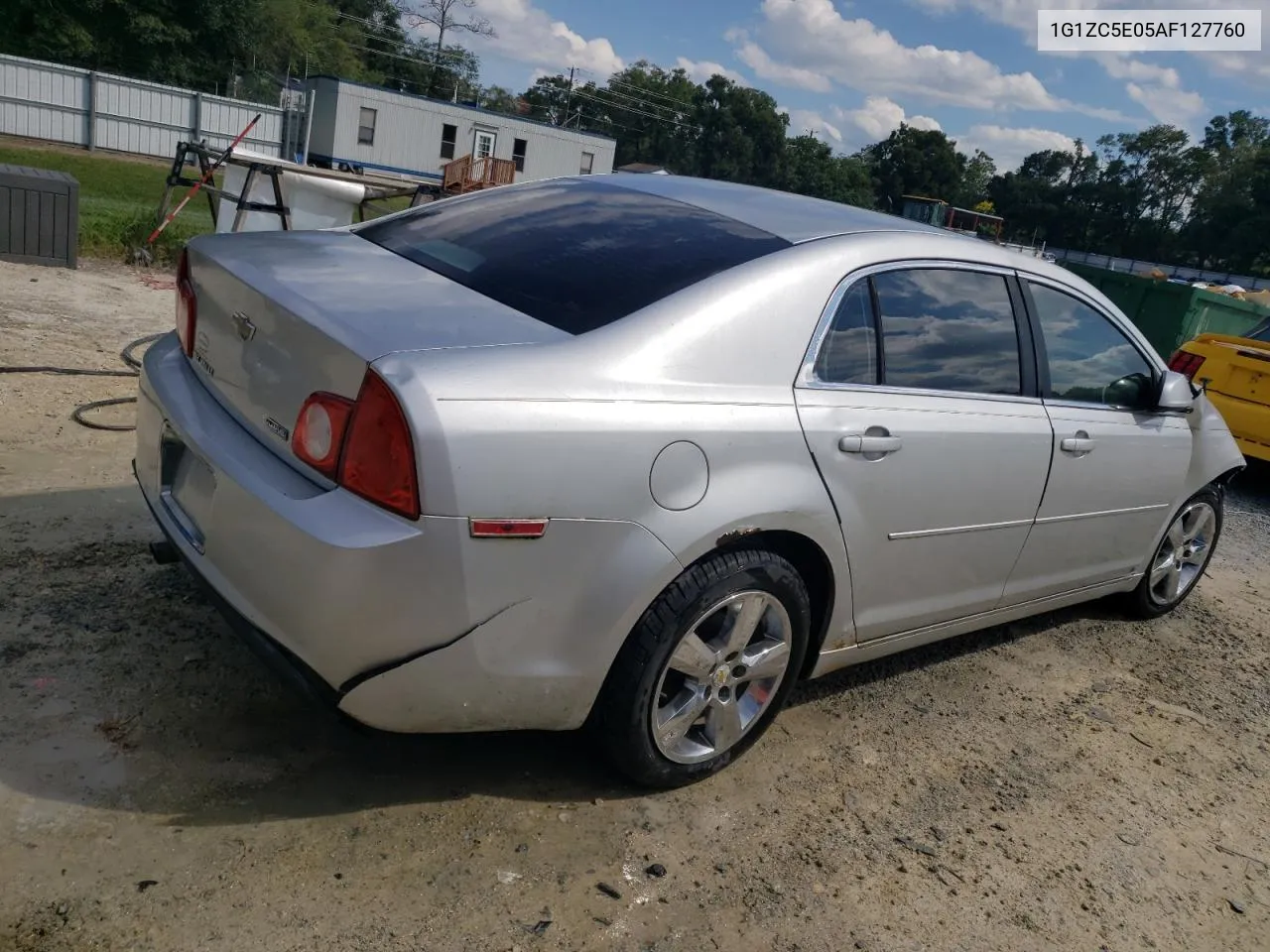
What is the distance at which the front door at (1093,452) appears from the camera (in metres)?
3.87

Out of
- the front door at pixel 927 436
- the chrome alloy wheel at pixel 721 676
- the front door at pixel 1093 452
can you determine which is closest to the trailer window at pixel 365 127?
the front door at pixel 1093 452

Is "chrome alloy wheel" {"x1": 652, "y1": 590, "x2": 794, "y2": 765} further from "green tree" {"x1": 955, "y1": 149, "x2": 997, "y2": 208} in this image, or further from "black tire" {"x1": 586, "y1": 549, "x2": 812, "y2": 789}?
"green tree" {"x1": 955, "y1": 149, "x2": 997, "y2": 208}

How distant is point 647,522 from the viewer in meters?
2.55

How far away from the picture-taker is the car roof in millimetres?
3281

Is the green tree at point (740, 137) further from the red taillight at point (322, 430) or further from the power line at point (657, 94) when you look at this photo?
the red taillight at point (322, 430)

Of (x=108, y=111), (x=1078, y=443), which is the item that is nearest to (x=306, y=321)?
(x=1078, y=443)

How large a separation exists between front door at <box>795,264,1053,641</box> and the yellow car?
5390mm

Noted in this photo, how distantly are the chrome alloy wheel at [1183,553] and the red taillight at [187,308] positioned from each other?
423 centimetres

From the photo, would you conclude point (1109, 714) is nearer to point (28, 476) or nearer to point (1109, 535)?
point (1109, 535)

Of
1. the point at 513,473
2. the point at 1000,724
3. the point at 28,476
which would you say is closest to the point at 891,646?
the point at 1000,724

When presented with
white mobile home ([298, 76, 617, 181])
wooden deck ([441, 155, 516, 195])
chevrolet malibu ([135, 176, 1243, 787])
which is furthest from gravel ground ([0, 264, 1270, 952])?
white mobile home ([298, 76, 617, 181])

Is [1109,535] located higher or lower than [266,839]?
higher

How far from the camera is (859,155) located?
110 meters

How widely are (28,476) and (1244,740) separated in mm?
5138
